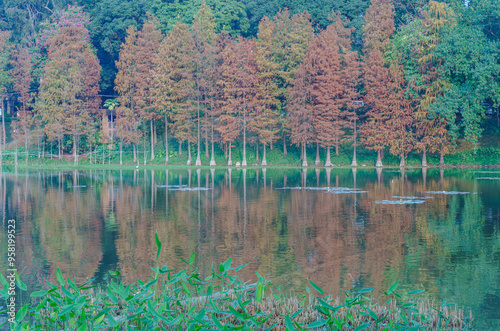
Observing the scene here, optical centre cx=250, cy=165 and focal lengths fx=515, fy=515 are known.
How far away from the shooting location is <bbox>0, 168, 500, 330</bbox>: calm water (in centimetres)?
1052

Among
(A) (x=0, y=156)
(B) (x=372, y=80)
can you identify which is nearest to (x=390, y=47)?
(B) (x=372, y=80)

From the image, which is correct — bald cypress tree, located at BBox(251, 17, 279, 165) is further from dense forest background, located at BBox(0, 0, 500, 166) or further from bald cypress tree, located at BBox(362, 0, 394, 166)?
bald cypress tree, located at BBox(362, 0, 394, 166)

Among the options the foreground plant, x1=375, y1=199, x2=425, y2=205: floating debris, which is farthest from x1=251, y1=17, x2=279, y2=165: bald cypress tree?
the foreground plant

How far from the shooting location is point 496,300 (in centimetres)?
889

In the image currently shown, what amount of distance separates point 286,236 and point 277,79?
43.6m

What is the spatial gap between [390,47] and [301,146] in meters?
13.6

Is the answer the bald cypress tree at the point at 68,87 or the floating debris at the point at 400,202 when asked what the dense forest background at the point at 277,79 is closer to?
the bald cypress tree at the point at 68,87

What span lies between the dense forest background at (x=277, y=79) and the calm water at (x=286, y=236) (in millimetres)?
23491

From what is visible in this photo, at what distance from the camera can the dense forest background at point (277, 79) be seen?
158 feet

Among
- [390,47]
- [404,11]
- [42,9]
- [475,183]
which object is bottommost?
[475,183]

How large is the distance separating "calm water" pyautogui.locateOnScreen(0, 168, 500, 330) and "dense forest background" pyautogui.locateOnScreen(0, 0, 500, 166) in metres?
23.5

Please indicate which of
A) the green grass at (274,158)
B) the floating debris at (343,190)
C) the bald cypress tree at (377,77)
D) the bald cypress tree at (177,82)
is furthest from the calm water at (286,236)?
the bald cypress tree at (177,82)

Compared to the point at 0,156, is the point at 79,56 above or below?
above

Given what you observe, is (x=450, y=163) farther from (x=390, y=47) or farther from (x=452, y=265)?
(x=452, y=265)
